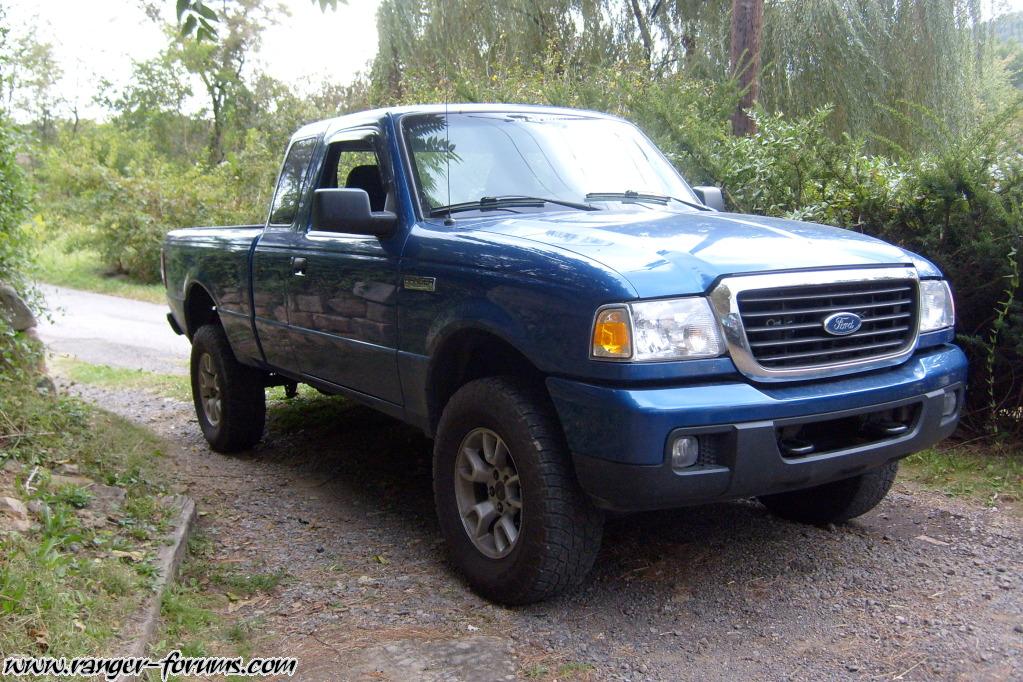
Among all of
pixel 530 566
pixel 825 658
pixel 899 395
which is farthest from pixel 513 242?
pixel 825 658

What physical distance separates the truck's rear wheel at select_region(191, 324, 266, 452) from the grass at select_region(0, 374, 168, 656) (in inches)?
16.1

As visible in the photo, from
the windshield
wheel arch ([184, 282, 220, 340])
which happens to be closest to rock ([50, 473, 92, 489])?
wheel arch ([184, 282, 220, 340])

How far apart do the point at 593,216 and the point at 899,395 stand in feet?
4.70

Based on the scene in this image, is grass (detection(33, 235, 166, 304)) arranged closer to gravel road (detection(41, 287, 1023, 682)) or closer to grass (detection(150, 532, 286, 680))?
gravel road (detection(41, 287, 1023, 682))

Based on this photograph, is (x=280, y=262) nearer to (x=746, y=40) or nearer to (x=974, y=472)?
(x=974, y=472)

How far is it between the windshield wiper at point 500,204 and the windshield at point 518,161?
25 mm

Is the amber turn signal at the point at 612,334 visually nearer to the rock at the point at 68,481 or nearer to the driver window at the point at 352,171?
the driver window at the point at 352,171

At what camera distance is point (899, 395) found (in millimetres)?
3625

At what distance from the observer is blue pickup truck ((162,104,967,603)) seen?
325cm

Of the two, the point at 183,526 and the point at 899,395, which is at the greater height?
the point at 899,395

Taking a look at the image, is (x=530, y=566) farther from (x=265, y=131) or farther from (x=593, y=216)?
(x=265, y=131)

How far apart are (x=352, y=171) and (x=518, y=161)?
4.07ft

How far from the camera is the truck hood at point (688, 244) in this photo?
3336mm

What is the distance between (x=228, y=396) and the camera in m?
6.21
